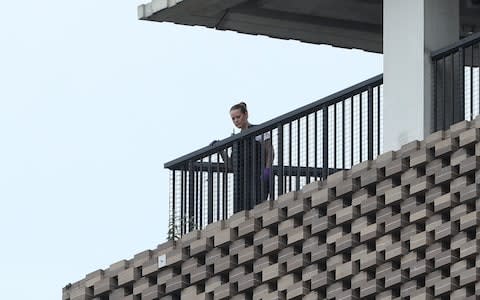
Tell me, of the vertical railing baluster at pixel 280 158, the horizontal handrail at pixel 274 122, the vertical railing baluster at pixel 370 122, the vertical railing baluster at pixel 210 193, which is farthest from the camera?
the vertical railing baluster at pixel 210 193

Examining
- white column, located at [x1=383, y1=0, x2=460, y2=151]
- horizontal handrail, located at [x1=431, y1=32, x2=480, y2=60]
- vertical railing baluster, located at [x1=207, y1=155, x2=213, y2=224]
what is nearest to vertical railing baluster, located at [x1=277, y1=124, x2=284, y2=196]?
vertical railing baluster, located at [x1=207, y1=155, x2=213, y2=224]

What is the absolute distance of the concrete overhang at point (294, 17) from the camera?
34.7m

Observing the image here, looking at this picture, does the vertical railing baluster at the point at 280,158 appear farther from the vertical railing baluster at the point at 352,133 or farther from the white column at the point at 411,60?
the white column at the point at 411,60

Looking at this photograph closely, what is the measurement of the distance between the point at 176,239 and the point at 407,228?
3293mm

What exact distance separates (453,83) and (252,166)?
94.7 inches

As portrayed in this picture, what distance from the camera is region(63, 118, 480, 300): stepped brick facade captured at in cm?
3067

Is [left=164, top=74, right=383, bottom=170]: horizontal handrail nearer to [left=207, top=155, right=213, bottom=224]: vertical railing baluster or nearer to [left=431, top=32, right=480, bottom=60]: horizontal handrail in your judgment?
[left=207, top=155, right=213, bottom=224]: vertical railing baluster

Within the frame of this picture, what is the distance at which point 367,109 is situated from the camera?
107 ft

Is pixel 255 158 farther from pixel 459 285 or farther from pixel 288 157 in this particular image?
pixel 459 285

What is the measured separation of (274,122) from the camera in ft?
109

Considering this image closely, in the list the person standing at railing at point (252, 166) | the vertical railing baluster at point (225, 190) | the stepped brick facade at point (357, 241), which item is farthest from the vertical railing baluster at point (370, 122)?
the vertical railing baluster at point (225, 190)

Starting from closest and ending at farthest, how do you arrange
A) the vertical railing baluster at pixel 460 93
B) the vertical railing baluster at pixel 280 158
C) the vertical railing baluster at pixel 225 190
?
the vertical railing baluster at pixel 460 93 → the vertical railing baluster at pixel 280 158 → the vertical railing baluster at pixel 225 190

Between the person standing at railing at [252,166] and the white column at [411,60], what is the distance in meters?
1.42

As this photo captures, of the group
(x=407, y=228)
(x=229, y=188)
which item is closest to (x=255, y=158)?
(x=229, y=188)
